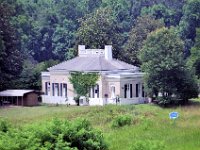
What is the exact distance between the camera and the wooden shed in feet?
146

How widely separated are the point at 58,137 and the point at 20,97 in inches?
1159

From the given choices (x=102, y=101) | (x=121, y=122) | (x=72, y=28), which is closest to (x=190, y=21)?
(x=72, y=28)

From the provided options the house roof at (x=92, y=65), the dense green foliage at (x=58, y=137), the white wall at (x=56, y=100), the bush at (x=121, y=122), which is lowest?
the white wall at (x=56, y=100)

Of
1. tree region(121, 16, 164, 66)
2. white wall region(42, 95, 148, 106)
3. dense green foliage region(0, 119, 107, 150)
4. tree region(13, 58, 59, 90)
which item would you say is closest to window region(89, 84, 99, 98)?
white wall region(42, 95, 148, 106)

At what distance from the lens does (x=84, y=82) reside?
44.1 m

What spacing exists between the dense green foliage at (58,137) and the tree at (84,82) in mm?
26711

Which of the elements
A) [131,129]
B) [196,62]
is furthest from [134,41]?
[131,129]

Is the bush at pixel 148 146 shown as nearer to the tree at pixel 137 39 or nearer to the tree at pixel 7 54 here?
the tree at pixel 7 54

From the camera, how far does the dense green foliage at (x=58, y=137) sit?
1507 centimetres

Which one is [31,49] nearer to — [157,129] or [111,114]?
[111,114]

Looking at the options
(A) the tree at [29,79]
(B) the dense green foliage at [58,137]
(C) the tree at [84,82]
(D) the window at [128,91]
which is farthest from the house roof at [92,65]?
(B) the dense green foliage at [58,137]

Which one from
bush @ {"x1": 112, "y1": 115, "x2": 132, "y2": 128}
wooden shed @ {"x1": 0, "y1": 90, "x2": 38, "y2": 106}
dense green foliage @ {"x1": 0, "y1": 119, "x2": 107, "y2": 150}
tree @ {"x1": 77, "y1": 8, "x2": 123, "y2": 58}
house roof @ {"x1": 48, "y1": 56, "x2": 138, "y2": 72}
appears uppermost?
tree @ {"x1": 77, "y1": 8, "x2": 123, "y2": 58}

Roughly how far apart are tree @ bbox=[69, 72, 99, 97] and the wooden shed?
3.34 meters

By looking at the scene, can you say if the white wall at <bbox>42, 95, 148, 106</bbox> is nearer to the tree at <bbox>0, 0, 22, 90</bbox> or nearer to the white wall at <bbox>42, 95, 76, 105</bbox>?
the white wall at <bbox>42, 95, 76, 105</bbox>
